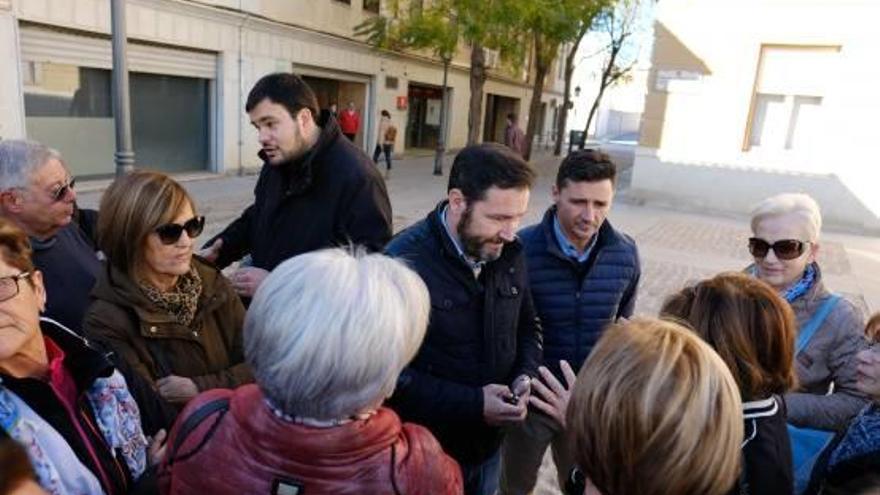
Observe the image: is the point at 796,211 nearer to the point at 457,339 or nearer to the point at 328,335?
the point at 457,339

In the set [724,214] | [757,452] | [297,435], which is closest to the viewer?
[297,435]

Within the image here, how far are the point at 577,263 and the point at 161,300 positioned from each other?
1677mm

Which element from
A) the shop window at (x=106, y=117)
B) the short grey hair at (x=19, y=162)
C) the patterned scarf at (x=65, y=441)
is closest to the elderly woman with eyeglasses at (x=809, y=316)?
the patterned scarf at (x=65, y=441)

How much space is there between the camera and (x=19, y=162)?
8.16ft

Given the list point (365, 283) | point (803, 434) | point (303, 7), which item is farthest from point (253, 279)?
point (303, 7)

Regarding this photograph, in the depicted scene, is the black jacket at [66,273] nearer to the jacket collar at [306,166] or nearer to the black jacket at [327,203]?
the black jacket at [327,203]

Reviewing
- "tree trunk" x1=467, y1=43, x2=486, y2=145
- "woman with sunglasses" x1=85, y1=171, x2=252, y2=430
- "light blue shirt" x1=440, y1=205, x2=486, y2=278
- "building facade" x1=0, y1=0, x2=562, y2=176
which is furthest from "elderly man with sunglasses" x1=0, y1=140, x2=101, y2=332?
"tree trunk" x1=467, y1=43, x2=486, y2=145

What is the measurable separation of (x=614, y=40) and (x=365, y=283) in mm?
29811

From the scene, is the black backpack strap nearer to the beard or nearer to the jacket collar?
the beard

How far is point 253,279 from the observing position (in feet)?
8.80

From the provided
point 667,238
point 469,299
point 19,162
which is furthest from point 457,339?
point 667,238

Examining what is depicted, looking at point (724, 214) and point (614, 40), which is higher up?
point (614, 40)

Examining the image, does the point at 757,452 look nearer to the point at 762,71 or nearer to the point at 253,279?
the point at 253,279

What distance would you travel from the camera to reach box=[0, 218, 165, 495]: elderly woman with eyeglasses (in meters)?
1.41
